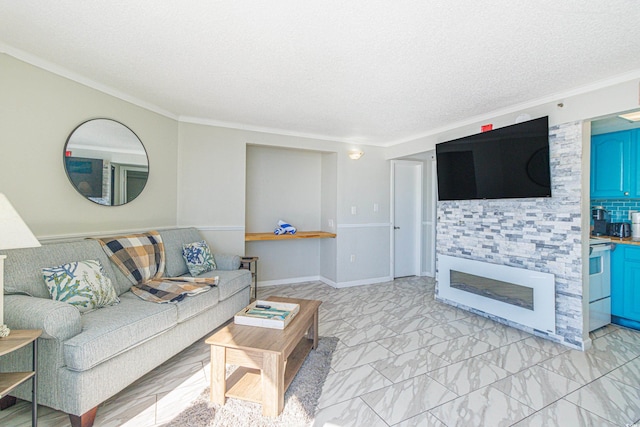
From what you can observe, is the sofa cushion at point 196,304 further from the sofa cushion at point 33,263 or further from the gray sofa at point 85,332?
the sofa cushion at point 33,263

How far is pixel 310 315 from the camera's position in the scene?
2336 millimetres

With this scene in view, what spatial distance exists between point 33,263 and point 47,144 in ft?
3.13

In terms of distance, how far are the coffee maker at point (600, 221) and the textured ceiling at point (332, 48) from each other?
1.86 meters

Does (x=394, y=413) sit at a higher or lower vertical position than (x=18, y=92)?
lower

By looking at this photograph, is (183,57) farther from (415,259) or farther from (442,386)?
(415,259)

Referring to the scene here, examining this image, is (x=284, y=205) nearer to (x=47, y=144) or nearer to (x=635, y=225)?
(x=47, y=144)

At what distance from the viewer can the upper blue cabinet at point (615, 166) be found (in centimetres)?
311

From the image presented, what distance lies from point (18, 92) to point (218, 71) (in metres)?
1.39

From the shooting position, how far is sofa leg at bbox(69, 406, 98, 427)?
62.0 inches

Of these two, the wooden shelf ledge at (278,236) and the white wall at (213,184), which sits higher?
the white wall at (213,184)

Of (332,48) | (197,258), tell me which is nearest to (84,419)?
(197,258)

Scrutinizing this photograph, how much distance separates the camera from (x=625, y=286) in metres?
3.05

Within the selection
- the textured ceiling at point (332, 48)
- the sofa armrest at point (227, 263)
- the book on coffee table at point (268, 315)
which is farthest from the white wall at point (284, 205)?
the book on coffee table at point (268, 315)

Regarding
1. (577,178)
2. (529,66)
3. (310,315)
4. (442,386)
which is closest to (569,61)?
(529,66)
